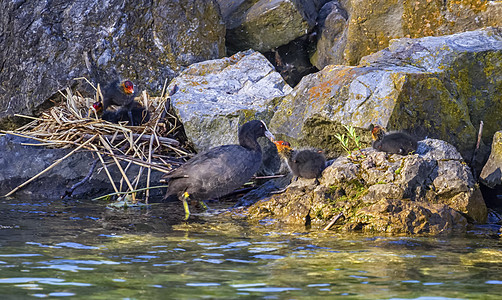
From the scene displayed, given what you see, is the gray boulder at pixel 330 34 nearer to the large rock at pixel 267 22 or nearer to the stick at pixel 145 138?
the large rock at pixel 267 22

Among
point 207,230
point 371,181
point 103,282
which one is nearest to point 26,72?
point 207,230

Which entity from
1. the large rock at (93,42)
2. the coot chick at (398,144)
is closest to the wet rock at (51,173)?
the large rock at (93,42)

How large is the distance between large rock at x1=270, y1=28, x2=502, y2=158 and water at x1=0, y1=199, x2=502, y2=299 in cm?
172

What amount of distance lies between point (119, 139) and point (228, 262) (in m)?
4.65

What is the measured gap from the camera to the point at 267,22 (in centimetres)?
1047

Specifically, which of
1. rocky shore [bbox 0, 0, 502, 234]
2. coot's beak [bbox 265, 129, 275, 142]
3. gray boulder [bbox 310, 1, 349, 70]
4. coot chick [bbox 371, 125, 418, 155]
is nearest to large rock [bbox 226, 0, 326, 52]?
rocky shore [bbox 0, 0, 502, 234]

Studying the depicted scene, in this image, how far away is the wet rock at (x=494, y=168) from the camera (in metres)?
6.52

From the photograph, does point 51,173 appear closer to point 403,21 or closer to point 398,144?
point 398,144

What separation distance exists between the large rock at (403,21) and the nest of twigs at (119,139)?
2.96m

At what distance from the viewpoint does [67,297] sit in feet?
11.0

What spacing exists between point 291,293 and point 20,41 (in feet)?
26.7

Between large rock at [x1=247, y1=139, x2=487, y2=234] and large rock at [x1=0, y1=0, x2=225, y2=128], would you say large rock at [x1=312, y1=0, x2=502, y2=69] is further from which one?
large rock at [x1=247, y1=139, x2=487, y2=234]

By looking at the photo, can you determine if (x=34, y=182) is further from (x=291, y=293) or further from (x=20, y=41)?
(x=291, y=293)

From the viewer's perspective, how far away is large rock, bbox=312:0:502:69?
848 cm
